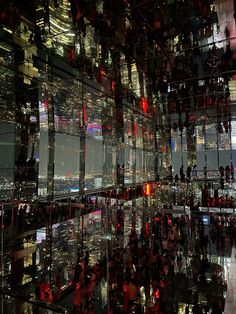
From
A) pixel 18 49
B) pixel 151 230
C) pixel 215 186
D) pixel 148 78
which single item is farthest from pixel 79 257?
pixel 148 78

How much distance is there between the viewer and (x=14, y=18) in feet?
16.0

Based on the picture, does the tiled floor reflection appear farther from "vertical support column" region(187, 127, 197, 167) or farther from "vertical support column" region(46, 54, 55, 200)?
"vertical support column" region(187, 127, 197, 167)

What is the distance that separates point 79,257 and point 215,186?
5544mm

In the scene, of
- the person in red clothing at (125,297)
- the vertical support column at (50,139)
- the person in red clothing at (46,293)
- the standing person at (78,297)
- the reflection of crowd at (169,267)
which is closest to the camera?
the person in red clothing at (125,297)

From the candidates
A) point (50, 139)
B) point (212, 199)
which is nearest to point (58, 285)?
point (50, 139)

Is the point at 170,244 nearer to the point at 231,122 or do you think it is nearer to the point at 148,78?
the point at 148,78

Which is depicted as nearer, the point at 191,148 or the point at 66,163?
the point at 66,163

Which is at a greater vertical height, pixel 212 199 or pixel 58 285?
pixel 212 199

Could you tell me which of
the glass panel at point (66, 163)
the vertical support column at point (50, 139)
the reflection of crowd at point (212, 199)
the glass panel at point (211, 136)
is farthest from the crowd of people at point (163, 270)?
the glass panel at point (211, 136)

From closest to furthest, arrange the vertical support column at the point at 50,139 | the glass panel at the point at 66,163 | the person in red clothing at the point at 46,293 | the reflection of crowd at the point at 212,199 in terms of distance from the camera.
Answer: the person in red clothing at the point at 46,293, the vertical support column at the point at 50,139, the glass panel at the point at 66,163, the reflection of crowd at the point at 212,199

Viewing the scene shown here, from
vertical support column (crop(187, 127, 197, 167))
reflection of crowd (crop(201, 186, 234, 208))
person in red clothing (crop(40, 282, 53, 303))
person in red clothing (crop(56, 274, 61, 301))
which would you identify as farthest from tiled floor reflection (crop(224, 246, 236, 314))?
vertical support column (crop(187, 127, 197, 167))

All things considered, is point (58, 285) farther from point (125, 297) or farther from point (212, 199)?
point (212, 199)

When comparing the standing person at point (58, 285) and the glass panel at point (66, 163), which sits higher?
the glass panel at point (66, 163)

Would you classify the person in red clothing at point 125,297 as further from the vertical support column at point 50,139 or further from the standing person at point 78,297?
the vertical support column at point 50,139
